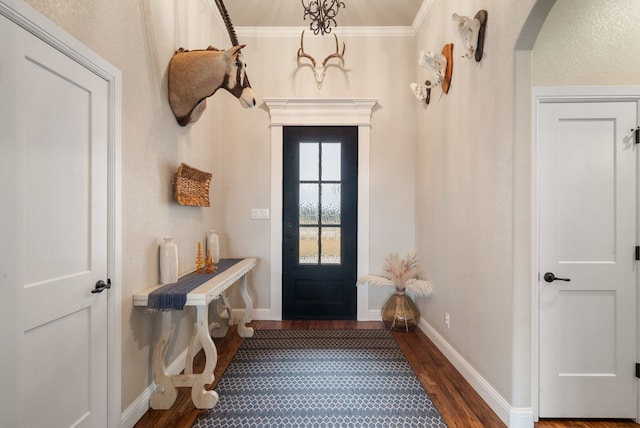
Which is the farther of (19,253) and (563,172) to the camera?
(563,172)

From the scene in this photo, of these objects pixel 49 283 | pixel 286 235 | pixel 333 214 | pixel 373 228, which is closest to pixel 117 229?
pixel 49 283

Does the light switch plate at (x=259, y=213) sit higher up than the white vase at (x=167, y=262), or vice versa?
the light switch plate at (x=259, y=213)

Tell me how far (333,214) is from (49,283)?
256 centimetres

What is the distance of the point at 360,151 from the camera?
3.44 meters

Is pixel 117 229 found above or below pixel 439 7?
below

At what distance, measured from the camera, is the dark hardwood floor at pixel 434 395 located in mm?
1762

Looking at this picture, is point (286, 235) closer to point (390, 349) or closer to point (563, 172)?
point (390, 349)

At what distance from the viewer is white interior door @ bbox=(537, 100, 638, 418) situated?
5.76 ft

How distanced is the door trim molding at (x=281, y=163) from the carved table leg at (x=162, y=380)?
159 centimetres

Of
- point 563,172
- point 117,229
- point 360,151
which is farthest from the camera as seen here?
point 360,151

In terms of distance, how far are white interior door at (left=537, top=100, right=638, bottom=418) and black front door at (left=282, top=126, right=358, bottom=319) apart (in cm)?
193

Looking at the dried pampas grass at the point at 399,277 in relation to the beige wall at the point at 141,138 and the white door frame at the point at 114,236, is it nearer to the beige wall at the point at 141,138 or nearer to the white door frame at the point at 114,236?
the beige wall at the point at 141,138

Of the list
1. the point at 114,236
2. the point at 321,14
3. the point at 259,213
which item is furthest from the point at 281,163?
the point at 114,236

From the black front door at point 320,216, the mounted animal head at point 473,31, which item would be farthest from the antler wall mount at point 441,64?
the black front door at point 320,216
